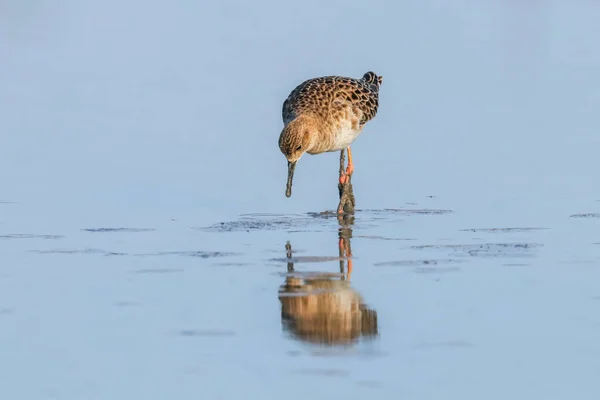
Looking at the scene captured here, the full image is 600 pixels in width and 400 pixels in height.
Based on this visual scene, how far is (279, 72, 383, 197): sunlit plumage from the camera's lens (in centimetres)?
1338

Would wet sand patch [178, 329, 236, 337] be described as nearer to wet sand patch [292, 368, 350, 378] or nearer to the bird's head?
wet sand patch [292, 368, 350, 378]

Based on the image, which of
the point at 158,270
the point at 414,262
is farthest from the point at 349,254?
the point at 158,270

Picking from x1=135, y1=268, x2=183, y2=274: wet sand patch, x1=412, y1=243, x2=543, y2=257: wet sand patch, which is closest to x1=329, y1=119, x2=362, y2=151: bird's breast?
x1=412, y1=243, x2=543, y2=257: wet sand patch

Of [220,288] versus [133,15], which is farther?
[133,15]

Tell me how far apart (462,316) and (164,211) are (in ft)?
15.5

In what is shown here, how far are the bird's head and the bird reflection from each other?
258 centimetres

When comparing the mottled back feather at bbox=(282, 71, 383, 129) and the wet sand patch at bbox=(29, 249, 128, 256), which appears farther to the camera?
the mottled back feather at bbox=(282, 71, 383, 129)

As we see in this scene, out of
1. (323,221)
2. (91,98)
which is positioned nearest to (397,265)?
(323,221)

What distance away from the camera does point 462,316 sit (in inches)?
354

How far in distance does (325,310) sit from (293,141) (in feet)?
13.0

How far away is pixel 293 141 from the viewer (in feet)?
43.5

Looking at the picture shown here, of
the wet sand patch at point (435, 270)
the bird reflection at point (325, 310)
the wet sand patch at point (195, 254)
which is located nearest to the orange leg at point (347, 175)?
the wet sand patch at point (195, 254)

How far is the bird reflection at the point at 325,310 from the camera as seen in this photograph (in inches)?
347

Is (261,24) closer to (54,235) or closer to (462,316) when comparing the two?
(54,235)
